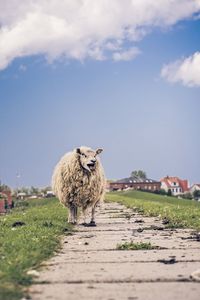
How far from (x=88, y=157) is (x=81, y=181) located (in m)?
0.76

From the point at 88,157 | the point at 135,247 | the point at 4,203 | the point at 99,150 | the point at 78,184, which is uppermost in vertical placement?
the point at 4,203

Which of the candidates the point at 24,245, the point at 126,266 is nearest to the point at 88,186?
the point at 24,245

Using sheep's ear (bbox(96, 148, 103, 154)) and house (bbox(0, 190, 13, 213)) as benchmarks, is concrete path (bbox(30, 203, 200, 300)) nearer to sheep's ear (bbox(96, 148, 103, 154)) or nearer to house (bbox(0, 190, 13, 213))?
sheep's ear (bbox(96, 148, 103, 154))

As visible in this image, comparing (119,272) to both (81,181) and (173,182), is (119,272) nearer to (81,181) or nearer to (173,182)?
(81,181)

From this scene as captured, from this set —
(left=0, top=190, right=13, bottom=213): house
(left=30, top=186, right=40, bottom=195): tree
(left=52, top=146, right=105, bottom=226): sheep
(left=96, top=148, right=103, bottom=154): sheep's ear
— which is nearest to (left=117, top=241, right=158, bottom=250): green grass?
(left=52, top=146, right=105, bottom=226): sheep

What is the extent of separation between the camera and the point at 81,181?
588 inches

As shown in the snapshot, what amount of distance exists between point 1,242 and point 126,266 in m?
3.02

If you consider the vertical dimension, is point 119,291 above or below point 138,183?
below

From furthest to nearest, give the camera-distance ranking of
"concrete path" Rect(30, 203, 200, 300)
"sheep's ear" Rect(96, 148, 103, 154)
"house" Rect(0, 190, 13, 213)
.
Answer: "house" Rect(0, 190, 13, 213) < "sheep's ear" Rect(96, 148, 103, 154) < "concrete path" Rect(30, 203, 200, 300)

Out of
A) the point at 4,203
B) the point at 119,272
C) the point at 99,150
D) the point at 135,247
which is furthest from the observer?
the point at 4,203

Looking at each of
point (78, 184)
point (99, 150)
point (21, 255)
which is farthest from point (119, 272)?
point (99, 150)

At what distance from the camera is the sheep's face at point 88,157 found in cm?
1496

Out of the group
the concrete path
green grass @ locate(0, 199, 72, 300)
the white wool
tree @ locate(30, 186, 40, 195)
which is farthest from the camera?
tree @ locate(30, 186, 40, 195)

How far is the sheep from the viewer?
14.9m
